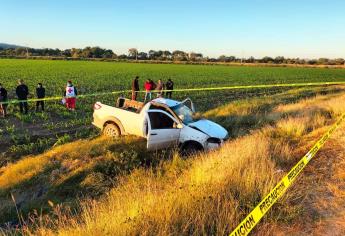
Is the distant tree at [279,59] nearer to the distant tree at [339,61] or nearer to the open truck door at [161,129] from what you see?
the distant tree at [339,61]

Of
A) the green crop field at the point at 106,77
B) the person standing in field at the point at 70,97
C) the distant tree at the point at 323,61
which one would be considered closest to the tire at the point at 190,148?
the person standing in field at the point at 70,97

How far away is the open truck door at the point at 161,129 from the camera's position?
10.6 m

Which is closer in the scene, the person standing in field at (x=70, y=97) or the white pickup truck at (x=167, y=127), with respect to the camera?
the white pickup truck at (x=167, y=127)

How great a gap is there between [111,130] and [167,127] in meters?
2.07

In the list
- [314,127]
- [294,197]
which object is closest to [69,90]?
[314,127]

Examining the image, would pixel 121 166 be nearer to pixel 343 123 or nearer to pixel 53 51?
pixel 343 123

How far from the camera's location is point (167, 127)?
35.8 feet

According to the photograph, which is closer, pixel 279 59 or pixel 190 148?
pixel 190 148

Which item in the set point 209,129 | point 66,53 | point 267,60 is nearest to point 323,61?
point 267,60

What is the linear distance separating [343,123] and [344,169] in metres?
4.17

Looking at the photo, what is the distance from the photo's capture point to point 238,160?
6.41 meters

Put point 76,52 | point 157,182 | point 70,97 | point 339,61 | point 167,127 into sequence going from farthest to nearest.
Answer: point 339,61
point 76,52
point 70,97
point 167,127
point 157,182

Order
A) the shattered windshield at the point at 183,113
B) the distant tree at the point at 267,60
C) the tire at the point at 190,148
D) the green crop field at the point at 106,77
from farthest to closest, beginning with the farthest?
the distant tree at the point at 267,60
the green crop field at the point at 106,77
the shattered windshield at the point at 183,113
the tire at the point at 190,148

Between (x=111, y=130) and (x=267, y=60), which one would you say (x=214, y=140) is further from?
(x=267, y=60)
